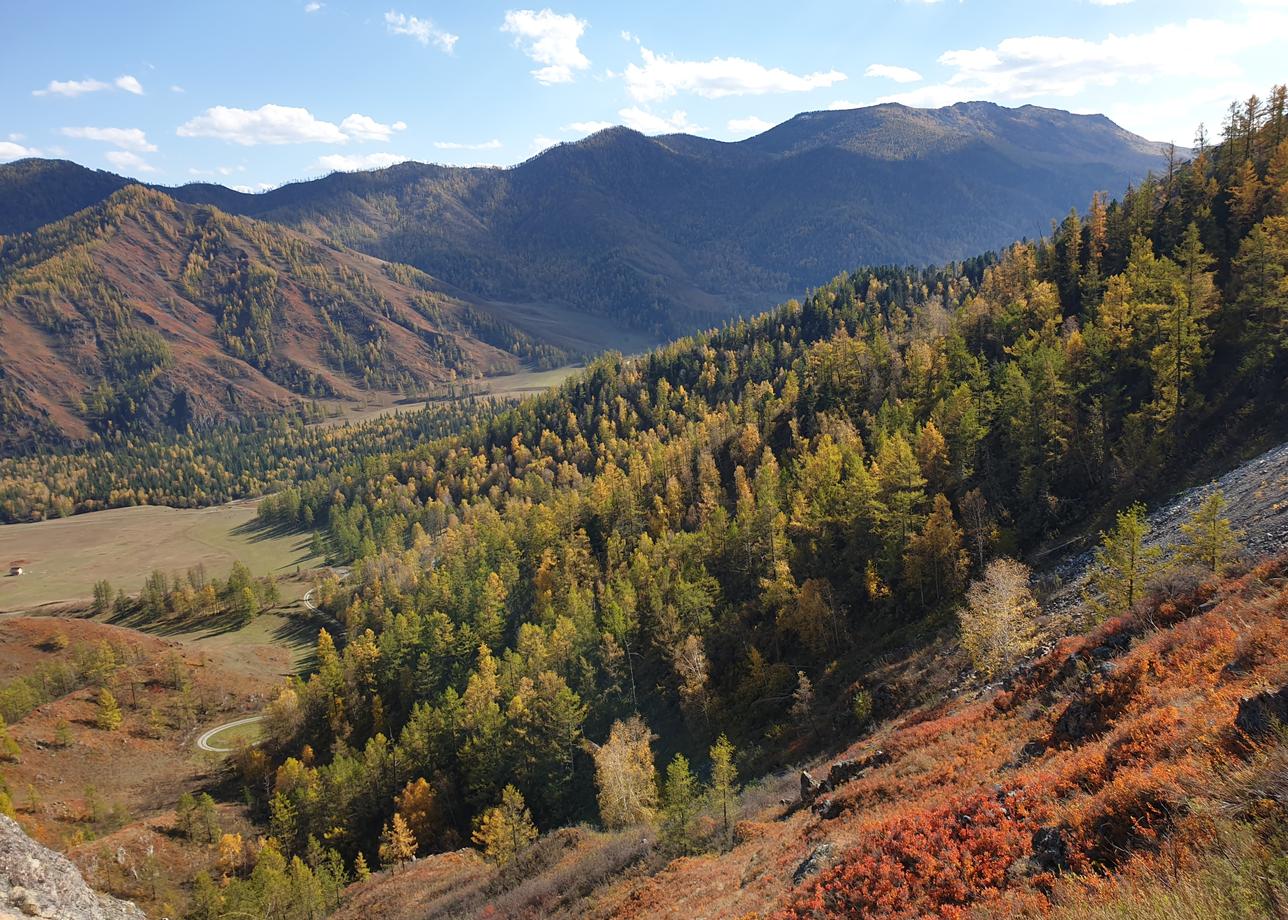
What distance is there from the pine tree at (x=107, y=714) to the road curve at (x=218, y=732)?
1417 centimetres

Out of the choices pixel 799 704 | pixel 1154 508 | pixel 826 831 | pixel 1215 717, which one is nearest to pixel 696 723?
pixel 799 704

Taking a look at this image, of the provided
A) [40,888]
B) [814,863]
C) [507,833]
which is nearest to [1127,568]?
[814,863]

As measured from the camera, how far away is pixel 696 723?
2960 inches

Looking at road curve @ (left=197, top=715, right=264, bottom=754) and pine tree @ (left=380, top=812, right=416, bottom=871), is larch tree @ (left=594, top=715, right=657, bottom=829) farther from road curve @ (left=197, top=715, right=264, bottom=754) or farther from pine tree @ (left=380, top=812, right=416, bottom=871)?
road curve @ (left=197, top=715, right=264, bottom=754)

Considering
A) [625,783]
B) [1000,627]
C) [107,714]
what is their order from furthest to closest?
[107,714]
[625,783]
[1000,627]

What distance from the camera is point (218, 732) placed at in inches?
4899

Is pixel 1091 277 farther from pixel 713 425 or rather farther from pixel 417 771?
pixel 417 771

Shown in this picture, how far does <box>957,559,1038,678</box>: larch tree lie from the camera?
4450cm

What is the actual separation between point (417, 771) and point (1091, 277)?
127 meters

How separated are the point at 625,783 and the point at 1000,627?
125 feet

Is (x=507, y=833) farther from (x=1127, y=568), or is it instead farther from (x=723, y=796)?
(x=1127, y=568)

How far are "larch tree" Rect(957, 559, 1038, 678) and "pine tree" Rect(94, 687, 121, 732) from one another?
145 meters

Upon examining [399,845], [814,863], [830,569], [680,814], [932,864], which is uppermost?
[932,864]

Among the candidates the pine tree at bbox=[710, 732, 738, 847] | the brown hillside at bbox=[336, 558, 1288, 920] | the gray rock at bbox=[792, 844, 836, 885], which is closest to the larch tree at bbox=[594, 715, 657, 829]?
the pine tree at bbox=[710, 732, 738, 847]
